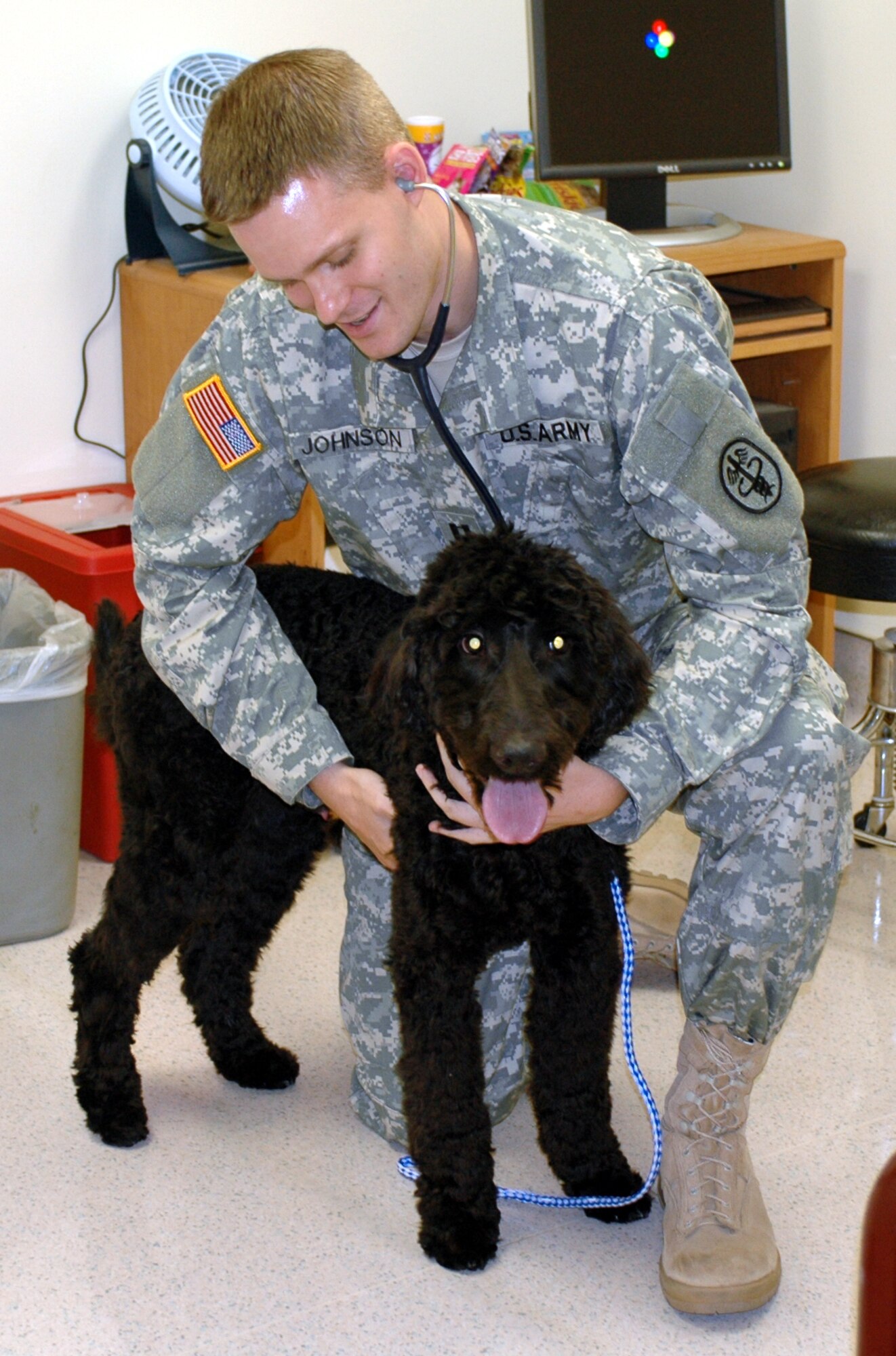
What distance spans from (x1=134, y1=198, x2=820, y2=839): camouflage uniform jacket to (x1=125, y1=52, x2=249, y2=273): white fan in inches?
42.2

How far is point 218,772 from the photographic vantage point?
70.8 inches

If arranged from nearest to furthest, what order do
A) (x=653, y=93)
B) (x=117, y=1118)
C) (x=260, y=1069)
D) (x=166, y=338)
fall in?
1. (x=117, y=1118)
2. (x=260, y=1069)
3. (x=166, y=338)
4. (x=653, y=93)

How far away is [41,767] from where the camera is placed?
8.04 feet

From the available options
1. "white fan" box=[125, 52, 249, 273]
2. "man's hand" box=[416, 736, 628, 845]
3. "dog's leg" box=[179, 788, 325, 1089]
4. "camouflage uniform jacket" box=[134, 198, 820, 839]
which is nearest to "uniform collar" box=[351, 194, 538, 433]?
"camouflage uniform jacket" box=[134, 198, 820, 839]

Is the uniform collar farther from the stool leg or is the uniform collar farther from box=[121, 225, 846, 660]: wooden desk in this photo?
the stool leg

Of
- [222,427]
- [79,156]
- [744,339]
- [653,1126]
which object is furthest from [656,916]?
[79,156]

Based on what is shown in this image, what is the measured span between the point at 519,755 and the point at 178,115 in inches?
74.9

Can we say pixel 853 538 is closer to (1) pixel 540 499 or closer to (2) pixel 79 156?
(1) pixel 540 499

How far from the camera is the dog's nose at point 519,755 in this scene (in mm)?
1365

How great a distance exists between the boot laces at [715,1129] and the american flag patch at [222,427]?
2.87ft

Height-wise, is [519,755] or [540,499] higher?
[540,499]

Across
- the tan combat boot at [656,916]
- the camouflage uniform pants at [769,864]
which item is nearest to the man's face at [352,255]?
the camouflage uniform pants at [769,864]

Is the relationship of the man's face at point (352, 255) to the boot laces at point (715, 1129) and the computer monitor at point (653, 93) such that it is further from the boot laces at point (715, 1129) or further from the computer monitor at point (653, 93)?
the computer monitor at point (653, 93)

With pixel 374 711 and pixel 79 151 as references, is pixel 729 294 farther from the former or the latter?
pixel 374 711
